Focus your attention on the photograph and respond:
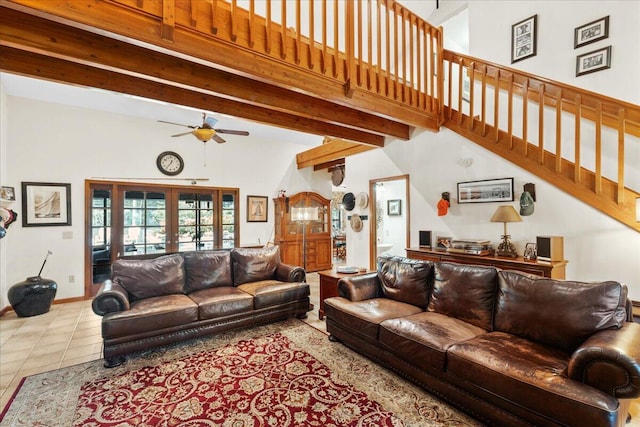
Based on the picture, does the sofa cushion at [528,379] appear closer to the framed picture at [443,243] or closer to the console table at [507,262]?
the console table at [507,262]

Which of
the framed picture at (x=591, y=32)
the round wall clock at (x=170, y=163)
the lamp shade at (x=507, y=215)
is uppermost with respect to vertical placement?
the framed picture at (x=591, y=32)

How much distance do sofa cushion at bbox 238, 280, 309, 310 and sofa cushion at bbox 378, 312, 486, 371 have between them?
1.58m

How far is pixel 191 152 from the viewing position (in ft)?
20.2

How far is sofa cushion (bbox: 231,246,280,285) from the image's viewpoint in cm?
427

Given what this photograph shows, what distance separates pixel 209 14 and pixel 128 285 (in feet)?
9.65

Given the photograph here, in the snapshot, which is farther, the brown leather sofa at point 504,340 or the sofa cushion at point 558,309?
the sofa cushion at point 558,309

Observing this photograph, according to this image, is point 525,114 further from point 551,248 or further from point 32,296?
point 32,296

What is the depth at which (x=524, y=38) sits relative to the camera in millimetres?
4340

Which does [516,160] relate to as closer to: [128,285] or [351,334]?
[351,334]

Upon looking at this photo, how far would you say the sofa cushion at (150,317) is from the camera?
2873 millimetres

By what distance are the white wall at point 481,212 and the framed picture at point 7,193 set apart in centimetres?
525

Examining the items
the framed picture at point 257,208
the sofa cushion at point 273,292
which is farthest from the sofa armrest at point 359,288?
the framed picture at point 257,208

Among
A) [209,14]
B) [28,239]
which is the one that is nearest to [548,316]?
[209,14]

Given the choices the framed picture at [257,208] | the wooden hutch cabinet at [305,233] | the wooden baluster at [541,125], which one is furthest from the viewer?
the wooden hutch cabinet at [305,233]
